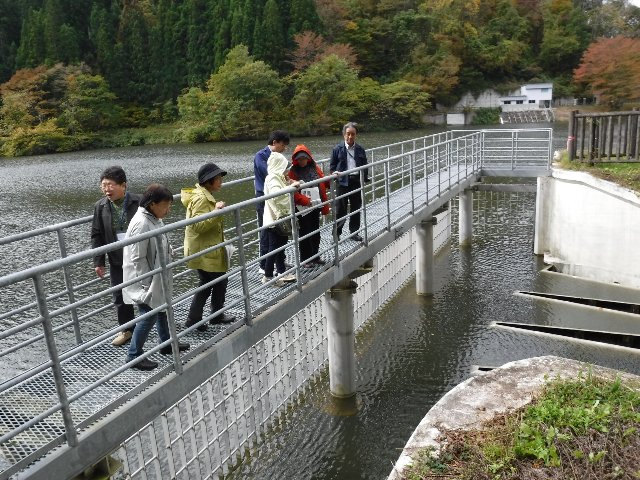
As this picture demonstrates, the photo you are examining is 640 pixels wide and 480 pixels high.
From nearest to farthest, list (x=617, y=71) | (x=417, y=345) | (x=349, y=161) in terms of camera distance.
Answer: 1. (x=349, y=161)
2. (x=417, y=345)
3. (x=617, y=71)

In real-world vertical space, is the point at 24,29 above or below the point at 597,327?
above

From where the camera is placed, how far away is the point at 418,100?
170ft

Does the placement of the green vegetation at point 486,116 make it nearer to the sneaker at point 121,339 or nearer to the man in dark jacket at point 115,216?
the man in dark jacket at point 115,216

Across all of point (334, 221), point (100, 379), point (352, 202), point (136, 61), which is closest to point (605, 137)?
point (352, 202)

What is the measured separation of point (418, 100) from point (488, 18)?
2393 cm

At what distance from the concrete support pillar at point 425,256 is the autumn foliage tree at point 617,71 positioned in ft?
104

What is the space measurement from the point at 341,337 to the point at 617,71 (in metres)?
40.1

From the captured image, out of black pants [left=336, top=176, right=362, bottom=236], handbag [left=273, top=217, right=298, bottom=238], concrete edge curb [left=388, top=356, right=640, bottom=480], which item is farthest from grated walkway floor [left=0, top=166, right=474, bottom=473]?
black pants [left=336, top=176, right=362, bottom=236]

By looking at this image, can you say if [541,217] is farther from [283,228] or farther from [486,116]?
[486,116]

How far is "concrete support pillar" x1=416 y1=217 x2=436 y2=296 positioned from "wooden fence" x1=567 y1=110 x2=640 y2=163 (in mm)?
4869

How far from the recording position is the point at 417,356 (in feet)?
30.8

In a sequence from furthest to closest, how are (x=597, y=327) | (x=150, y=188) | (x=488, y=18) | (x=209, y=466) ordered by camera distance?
1. (x=488, y=18)
2. (x=597, y=327)
3. (x=209, y=466)
4. (x=150, y=188)

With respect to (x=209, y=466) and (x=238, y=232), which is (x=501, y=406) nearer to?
(x=238, y=232)

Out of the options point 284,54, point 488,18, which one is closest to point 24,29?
point 284,54
